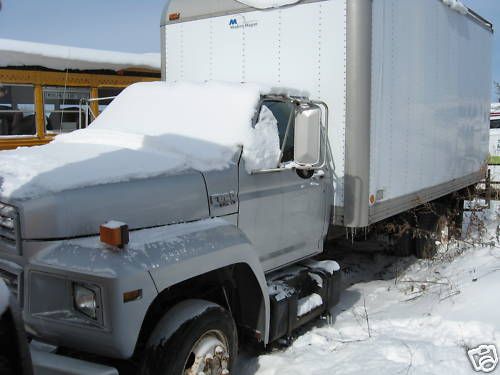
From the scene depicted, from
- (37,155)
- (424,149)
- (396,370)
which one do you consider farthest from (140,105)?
(424,149)

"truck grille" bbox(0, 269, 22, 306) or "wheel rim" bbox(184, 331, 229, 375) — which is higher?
"truck grille" bbox(0, 269, 22, 306)

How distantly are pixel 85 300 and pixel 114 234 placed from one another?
1.18 ft

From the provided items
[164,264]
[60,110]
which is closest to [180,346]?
[164,264]

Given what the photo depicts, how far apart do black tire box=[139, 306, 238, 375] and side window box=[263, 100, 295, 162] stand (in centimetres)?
157

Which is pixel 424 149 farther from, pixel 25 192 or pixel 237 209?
pixel 25 192

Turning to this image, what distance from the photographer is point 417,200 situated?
6211 mm

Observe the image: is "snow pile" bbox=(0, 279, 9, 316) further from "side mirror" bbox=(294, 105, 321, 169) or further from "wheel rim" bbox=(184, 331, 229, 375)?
"side mirror" bbox=(294, 105, 321, 169)

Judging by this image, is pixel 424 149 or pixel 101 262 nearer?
pixel 101 262

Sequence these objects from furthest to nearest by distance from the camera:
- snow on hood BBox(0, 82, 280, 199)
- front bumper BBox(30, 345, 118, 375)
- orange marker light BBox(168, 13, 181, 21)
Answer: orange marker light BBox(168, 13, 181, 21), snow on hood BBox(0, 82, 280, 199), front bumper BBox(30, 345, 118, 375)

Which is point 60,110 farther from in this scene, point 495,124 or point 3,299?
point 495,124

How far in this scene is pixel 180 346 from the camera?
2904 millimetres

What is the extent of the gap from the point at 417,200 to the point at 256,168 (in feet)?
9.90

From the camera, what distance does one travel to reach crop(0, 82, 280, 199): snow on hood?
3.02 metres

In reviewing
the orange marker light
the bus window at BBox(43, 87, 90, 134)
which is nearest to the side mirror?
the orange marker light
